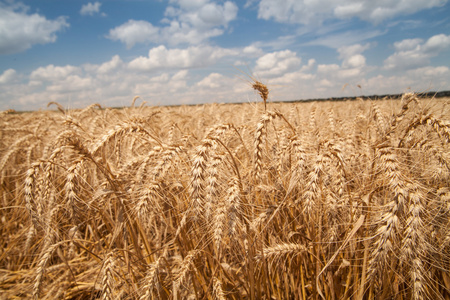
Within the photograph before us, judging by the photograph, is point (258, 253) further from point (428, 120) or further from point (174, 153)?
point (428, 120)

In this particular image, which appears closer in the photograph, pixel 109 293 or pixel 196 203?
pixel 196 203

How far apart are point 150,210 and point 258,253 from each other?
802 mm

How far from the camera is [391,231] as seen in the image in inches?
43.9

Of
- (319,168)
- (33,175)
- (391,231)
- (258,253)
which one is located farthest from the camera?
(33,175)

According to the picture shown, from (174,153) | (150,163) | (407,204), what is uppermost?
(174,153)

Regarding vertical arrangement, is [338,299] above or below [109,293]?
below

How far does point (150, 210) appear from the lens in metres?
1.52

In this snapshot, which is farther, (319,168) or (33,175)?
(33,175)

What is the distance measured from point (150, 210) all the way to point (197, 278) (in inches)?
29.2

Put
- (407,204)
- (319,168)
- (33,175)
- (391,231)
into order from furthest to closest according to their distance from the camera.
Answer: (33,175), (319,168), (407,204), (391,231)

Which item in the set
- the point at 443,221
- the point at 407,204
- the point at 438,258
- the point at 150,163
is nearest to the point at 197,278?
the point at 150,163

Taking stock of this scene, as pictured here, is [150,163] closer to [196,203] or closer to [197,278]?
[196,203]

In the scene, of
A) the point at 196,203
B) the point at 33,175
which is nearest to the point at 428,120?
the point at 196,203

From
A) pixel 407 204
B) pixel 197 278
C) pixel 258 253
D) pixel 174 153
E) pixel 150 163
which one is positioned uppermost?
pixel 174 153
